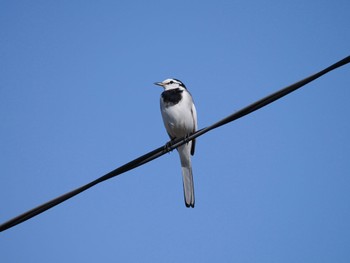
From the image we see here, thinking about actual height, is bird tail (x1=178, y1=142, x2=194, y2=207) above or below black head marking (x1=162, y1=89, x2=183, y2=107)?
below

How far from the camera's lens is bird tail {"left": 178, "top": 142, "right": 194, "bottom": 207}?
20.7 feet

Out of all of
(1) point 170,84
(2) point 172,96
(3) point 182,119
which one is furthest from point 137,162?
(1) point 170,84

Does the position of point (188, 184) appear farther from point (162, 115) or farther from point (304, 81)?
point (304, 81)

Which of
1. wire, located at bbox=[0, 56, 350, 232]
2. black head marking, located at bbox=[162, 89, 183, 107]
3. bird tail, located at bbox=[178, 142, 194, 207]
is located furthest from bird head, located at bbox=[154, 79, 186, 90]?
wire, located at bbox=[0, 56, 350, 232]

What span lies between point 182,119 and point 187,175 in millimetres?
823

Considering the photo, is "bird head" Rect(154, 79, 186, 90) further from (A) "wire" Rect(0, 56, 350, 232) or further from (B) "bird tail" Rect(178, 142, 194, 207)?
(A) "wire" Rect(0, 56, 350, 232)

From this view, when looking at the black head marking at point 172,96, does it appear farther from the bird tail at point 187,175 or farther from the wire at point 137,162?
the wire at point 137,162

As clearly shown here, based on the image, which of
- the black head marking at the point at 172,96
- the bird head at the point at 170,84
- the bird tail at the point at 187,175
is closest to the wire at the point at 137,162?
the bird tail at the point at 187,175

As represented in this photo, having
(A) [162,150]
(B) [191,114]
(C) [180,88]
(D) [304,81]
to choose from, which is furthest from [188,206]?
(D) [304,81]

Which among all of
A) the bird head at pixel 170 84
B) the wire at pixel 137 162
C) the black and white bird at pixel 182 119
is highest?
the bird head at pixel 170 84

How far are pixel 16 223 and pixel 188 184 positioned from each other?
3525 millimetres

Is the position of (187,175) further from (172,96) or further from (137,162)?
(137,162)

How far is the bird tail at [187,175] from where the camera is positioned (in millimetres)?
6297

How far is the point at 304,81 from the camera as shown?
3174 mm
